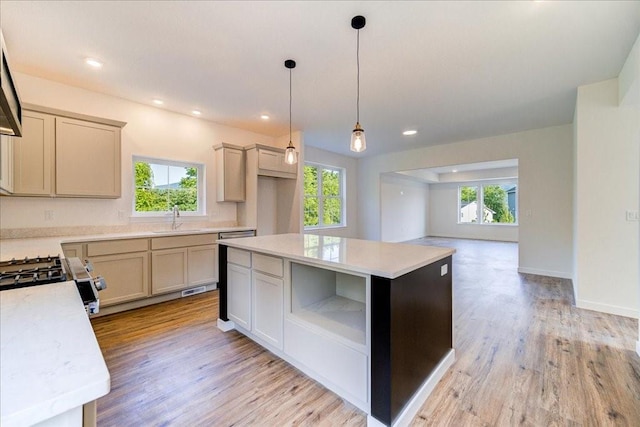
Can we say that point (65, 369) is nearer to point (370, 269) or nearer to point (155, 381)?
point (370, 269)

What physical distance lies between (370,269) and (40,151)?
355cm

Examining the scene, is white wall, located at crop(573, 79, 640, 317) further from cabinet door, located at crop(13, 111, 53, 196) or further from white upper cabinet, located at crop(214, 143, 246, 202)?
cabinet door, located at crop(13, 111, 53, 196)

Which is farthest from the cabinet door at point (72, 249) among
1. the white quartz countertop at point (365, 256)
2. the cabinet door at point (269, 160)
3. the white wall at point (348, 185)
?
the white wall at point (348, 185)

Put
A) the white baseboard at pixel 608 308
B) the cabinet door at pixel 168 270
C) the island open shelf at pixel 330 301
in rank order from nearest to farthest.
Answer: the island open shelf at pixel 330 301
the white baseboard at pixel 608 308
the cabinet door at pixel 168 270

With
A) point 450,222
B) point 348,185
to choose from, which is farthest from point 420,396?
point 450,222

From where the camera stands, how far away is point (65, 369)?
1.79 ft

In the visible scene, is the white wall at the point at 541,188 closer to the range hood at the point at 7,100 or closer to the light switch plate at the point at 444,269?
the light switch plate at the point at 444,269

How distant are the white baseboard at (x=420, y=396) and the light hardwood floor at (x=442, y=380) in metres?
0.04

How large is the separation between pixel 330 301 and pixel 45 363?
6.11 feet

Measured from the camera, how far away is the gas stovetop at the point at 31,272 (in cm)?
120

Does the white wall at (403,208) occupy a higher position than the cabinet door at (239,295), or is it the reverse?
the white wall at (403,208)

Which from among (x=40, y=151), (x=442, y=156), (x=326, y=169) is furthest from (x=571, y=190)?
(x=40, y=151)

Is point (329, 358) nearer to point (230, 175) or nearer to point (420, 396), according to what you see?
point (420, 396)

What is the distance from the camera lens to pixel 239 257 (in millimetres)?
2543
